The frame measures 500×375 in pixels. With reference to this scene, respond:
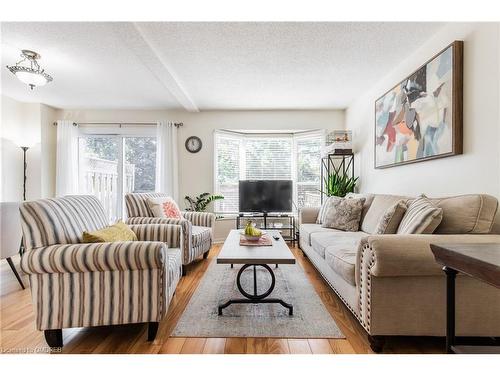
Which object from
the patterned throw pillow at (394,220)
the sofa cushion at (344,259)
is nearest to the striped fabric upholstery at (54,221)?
the sofa cushion at (344,259)

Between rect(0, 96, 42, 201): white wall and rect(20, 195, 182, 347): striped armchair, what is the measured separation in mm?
3432

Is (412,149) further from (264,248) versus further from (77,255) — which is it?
(77,255)

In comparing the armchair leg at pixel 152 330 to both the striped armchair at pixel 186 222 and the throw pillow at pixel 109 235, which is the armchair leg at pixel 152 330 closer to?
the throw pillow at pixel 109 235

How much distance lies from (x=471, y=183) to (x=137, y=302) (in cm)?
252

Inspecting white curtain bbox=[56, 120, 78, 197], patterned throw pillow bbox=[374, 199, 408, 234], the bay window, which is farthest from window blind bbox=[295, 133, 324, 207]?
white curtain bbox=[56, 120, 78, 197]

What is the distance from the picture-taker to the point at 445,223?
6.07 feet

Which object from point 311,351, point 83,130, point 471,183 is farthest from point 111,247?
point 83,130

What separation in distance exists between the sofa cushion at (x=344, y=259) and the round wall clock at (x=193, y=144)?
3227mm

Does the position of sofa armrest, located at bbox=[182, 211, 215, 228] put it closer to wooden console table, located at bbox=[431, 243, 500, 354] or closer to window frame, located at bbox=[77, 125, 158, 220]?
window frame, located at bbox=[77, 125, 158, 220]

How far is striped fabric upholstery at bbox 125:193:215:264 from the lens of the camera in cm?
292

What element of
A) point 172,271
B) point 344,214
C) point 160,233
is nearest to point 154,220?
point 160,233

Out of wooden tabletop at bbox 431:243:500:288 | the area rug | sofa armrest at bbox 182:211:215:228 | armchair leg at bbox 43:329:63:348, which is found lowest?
the area rug

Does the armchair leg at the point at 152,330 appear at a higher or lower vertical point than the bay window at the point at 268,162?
lower

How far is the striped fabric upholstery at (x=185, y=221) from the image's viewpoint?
2922 mm
